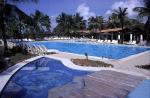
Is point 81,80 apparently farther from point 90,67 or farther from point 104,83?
point 90,67

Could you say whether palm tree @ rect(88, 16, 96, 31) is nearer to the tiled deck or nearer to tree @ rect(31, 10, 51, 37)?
tree @ rect(31, 10, 51, 37)

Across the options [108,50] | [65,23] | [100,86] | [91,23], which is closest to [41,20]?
[65,23]

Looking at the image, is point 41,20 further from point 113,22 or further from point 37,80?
point 37,80

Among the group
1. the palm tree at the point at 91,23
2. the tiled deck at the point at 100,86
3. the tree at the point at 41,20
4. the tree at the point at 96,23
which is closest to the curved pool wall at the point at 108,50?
the tiled deck at the point at 100,86

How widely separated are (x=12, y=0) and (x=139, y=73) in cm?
1086

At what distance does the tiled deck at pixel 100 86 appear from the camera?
28.7 ft

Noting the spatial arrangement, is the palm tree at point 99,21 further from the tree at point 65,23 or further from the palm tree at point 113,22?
the tree at point 65,23

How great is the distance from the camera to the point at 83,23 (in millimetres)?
66188

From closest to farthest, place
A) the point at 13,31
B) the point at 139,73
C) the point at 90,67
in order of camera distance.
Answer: the point at 139,73, the point at 90,67, the point at 13,31

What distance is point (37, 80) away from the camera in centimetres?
1208

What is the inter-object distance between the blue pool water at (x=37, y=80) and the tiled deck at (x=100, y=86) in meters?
0.65

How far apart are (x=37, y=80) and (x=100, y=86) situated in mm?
3545

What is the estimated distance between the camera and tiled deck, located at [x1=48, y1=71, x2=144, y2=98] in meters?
8.76

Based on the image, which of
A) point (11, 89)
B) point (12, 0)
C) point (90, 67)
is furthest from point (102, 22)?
point (11, 89)
